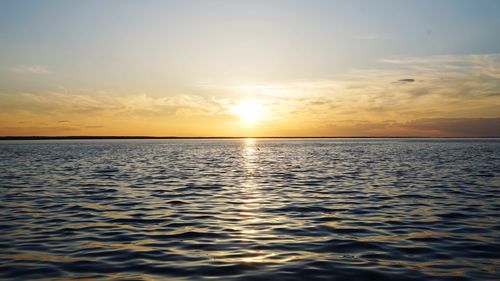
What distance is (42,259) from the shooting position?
1140 centimetres

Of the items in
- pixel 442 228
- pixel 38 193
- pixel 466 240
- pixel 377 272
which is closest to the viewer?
pixel 377 272

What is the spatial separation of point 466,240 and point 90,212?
612 inches

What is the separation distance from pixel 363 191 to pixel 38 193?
2026cm

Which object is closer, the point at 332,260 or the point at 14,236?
the point at 332,260

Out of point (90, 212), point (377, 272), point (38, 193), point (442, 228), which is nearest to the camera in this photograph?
point (377, 272)

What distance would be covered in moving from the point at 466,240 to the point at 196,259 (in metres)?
9.06

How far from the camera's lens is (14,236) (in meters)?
14.1

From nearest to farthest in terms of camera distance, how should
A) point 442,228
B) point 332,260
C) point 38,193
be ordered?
1. point 332,260
2. point 442,228
3. point 38,193

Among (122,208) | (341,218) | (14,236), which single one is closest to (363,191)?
(341,218)

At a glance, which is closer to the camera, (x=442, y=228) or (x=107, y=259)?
(x=107, y=259)

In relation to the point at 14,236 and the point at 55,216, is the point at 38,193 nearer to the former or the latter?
the point at 55,216

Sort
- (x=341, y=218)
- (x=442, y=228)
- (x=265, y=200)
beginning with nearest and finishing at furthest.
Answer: (x=442, y=228) < (x=341, y=218) < (x=265, y=200)

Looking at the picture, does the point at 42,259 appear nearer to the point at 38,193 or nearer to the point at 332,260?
Result: the point at 332,260

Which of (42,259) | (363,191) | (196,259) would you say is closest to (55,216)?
(42,259)
